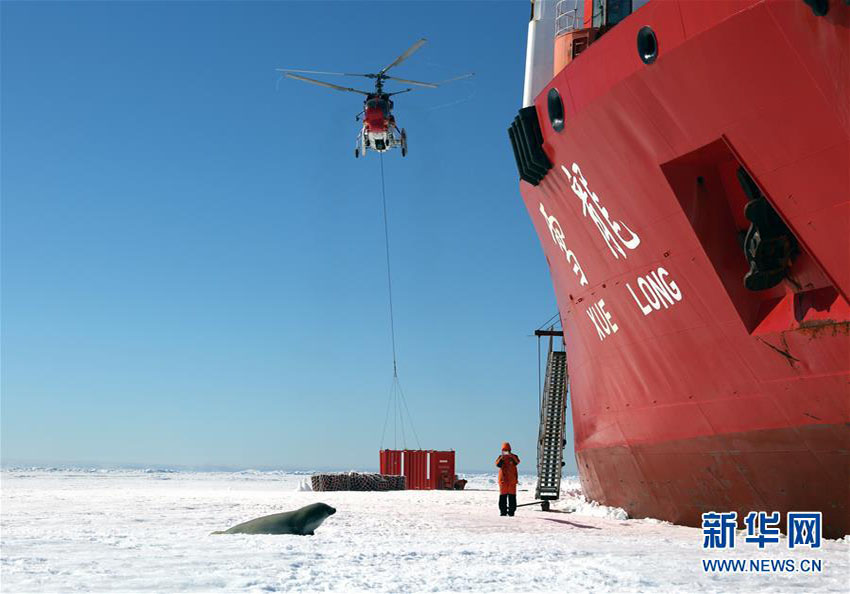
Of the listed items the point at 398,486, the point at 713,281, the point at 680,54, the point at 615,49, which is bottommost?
the point at 398,486

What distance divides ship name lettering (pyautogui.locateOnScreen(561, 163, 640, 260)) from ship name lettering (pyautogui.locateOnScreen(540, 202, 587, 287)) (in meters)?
1.33

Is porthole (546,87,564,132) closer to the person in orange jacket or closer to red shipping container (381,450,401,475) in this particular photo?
the person in orange jacket

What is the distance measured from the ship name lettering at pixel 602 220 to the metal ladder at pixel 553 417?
10.5 meters

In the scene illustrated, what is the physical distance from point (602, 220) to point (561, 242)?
2.39 metres

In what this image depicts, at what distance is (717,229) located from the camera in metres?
10.0

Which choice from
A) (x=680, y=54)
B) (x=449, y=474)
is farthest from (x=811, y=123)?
(x=449, y=474)

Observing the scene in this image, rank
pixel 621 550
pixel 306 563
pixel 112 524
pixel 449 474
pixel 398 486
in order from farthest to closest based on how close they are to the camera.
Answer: pixel 449 474 → pixel 398 486 → pixel 112 524 → pixel 621 550 → pixel 306 563

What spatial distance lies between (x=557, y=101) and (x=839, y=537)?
6776mm

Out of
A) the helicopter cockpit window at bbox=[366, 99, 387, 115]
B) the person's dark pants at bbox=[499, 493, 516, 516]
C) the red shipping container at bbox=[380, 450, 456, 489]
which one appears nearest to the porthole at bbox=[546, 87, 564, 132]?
the person's dark pants at bbox=[499, 493, 516, 516]

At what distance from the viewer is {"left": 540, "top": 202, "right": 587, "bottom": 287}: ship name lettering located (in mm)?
13594

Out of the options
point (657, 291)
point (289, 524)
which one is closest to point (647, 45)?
point (657, 291)

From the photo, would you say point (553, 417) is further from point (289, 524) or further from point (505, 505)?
point (289, 524)

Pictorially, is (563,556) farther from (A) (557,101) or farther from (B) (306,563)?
(A) (557,101)

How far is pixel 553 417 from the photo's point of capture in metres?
22.7
